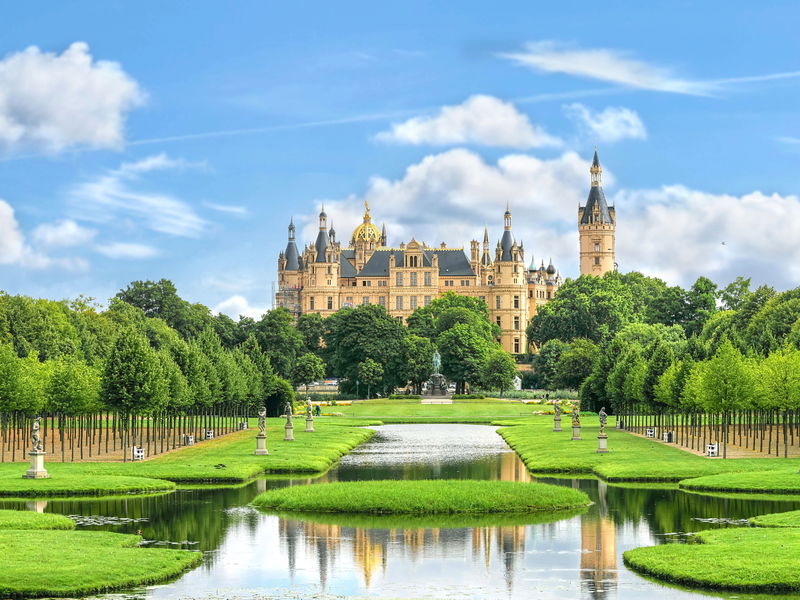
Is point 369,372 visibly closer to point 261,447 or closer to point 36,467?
point 261,447

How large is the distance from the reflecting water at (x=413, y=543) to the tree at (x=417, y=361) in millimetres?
98789

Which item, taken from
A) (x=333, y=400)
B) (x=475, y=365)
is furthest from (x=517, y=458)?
(x=475, y=365)

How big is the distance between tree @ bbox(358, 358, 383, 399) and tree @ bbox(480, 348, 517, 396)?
14284 millimetres

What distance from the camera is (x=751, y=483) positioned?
44188mm

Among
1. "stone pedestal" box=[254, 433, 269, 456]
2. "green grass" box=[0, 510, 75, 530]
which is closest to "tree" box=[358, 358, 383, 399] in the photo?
"stone pedestal" box=[254, 433, 269, 456]

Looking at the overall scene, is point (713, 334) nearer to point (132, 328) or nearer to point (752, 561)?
point (132, 328)

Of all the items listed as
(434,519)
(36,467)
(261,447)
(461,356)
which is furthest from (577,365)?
(434,519)

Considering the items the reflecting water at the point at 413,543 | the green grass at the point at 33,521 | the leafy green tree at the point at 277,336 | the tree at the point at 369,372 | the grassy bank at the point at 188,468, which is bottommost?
the reflecting water at the point at 413,543

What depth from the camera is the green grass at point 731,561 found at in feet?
89.3

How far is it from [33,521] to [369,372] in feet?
354

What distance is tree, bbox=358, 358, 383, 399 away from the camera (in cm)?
14300

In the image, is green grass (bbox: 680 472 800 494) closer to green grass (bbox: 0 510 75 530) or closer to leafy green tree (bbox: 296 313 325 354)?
green grass (bbox: 0 510 75 530)

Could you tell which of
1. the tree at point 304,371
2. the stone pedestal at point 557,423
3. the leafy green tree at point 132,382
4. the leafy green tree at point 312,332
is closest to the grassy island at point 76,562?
the leafy green tree at point 132,382

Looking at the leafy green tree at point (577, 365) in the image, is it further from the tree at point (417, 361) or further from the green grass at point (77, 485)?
the green grass at point (77, 485)
